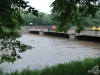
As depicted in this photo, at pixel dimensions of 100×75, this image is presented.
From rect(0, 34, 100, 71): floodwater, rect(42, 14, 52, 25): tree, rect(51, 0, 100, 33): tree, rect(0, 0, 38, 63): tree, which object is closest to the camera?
rect(0, 0, 38, 63): tree

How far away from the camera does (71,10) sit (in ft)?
21.5

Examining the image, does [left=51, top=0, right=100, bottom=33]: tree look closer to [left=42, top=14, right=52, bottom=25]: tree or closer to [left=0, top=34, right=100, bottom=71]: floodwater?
[left=0, top=34, right=100, bottom=71]: floodwater

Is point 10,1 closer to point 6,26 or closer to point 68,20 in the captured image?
point 6,26

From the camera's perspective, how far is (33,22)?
90250 millimetres

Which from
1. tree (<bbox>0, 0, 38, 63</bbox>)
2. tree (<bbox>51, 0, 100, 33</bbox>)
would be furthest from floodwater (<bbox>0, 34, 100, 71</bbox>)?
tree (<bbox>0, 0, 38, 63</bbox>)

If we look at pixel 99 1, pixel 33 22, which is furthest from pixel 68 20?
pixel 33 22

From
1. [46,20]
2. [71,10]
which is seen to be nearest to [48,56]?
[71,10]

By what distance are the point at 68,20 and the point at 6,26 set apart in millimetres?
2521

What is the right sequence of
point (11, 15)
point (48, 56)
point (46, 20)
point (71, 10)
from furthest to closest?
point (46, 20) → point (48, 56) → point (71, 10) → point (11, 15)

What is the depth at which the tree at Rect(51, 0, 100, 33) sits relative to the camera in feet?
20.6

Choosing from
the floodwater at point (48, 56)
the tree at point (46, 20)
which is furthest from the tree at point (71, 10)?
the tree at point (46, 20)

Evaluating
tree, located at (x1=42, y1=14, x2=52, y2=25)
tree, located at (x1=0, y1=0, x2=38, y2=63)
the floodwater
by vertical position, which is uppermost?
tree, located at (x1=0, y1=0, x2=38, y2=63)

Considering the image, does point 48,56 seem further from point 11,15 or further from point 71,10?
point 11,15

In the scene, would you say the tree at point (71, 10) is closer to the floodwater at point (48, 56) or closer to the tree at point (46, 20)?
the floodwater at point (48, 56)
